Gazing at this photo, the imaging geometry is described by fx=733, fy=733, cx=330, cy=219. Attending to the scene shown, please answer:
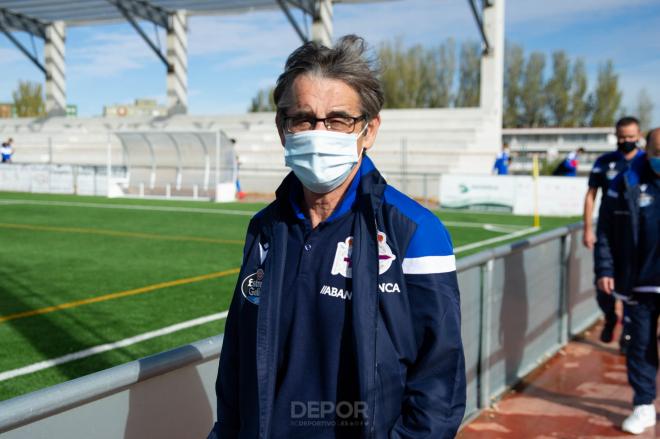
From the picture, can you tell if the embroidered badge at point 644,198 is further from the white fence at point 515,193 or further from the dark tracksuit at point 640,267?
the white fence at point 515,193

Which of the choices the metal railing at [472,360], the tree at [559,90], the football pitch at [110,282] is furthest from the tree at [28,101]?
the metal railing at [472,360]

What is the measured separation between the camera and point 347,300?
190cm

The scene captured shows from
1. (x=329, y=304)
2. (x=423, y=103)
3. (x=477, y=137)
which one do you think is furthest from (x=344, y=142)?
(x=423, y=103)

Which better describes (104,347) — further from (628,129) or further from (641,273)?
(628,129)

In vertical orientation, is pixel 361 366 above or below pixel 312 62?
below

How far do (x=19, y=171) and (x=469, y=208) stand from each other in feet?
58.3

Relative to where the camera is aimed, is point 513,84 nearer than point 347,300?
No

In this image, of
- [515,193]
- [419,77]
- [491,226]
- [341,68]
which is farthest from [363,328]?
[419,77]

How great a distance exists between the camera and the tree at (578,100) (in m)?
74.9

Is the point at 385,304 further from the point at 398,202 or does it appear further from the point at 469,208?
the point at 469,208

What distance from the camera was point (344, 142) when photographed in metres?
1.99

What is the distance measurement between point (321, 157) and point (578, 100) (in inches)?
3090

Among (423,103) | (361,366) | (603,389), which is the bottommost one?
(603,389)

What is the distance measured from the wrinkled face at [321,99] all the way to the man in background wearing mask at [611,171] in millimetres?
4349
